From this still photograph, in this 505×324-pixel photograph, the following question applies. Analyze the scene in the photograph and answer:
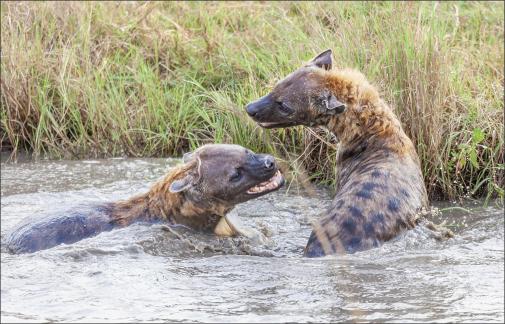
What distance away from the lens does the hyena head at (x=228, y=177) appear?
676 centimetres

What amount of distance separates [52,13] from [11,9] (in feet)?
1.41

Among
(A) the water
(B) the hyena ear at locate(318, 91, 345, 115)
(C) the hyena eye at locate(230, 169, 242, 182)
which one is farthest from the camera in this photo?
(B) the hyena ear at locate(318, 91, 345, 115)

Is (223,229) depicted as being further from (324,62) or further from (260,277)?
(324,62)

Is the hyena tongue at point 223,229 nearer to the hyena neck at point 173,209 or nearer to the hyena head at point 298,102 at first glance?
the hyena neck at point 173,209

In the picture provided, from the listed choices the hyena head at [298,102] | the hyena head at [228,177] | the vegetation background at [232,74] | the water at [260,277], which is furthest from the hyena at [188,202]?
the vegetation background at [232,74]

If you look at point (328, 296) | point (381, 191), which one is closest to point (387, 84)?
point (381, 191)

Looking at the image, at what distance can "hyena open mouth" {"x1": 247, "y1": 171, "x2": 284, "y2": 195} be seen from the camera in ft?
22.4

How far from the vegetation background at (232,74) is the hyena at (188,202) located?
1290mm

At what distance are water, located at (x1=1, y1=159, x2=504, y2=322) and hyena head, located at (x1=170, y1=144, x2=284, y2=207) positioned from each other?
0.94 feet

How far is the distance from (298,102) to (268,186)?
0.71 meters

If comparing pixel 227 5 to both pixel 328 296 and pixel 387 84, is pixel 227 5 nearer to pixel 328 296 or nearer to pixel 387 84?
pixel 387 84

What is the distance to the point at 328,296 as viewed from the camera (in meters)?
5.64

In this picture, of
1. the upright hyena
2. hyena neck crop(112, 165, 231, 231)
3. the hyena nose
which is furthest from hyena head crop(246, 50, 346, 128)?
hyena neck crop(112, 165, 231, 231)

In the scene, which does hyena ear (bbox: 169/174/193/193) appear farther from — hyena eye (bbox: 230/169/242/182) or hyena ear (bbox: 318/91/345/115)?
hyena ear (bbox: 318/91/345/115)
